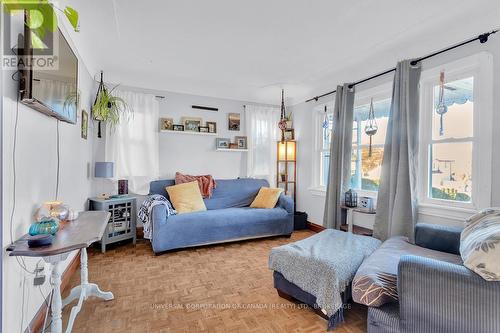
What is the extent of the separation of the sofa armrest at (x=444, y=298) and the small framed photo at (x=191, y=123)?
3.62 metres

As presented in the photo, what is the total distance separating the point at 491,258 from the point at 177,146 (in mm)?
3924

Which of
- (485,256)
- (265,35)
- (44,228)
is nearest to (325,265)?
(485,256)

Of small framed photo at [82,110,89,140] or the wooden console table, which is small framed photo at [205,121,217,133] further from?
the wooden console table

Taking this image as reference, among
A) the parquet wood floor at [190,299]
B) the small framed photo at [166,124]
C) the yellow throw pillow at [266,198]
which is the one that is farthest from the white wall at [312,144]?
the small framed photo at [166,124]

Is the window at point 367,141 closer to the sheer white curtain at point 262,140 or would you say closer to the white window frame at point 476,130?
the white window frame at point 476,130

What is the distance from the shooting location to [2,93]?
1230 millimetres

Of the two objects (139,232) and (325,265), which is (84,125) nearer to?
(139,232)

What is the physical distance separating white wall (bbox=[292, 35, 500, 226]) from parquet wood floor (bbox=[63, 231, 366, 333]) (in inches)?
57.6

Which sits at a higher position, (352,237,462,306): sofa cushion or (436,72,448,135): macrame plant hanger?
(436,72,448,135): macrame plant hanger

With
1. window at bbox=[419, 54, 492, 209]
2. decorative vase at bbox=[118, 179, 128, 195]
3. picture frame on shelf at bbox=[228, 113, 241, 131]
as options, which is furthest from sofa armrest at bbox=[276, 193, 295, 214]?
decorative vase at bbox=[118, 179, 128, 195]

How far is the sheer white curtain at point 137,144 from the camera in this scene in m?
3.68

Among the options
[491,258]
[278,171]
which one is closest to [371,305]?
[491,258]

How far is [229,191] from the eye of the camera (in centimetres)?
416

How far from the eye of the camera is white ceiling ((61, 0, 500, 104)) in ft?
6.93
